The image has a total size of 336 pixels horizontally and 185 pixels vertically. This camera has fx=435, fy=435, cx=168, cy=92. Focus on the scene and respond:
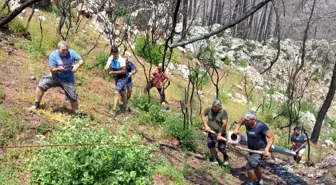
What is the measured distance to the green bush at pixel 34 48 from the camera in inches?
460

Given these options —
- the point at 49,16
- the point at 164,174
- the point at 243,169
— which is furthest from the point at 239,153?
the point at 49,16

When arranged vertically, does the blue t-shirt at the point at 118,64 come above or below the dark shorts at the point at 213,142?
above

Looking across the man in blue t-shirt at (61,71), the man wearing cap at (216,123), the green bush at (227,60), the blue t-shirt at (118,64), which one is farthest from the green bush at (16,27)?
the green bush at (227,60)

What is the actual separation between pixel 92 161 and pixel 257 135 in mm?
3956

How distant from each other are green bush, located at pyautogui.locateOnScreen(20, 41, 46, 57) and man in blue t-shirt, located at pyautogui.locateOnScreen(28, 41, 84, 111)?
420 centimetres

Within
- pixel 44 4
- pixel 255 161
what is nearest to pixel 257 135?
pixel 255 161

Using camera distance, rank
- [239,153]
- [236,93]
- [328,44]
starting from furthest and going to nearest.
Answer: [328,44] → [236,93] → [239,153]

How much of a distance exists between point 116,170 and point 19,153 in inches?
97.5

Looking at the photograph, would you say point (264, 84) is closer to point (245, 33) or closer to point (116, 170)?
Answer: point (245, 33)

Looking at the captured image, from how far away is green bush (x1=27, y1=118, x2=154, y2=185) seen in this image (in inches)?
172

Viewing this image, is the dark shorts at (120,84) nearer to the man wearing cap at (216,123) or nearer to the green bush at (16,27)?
the man wearing cap at (216,123)

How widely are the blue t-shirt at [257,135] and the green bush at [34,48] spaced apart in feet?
21.5

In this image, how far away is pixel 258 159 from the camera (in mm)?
7574

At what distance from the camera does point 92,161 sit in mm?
4391
